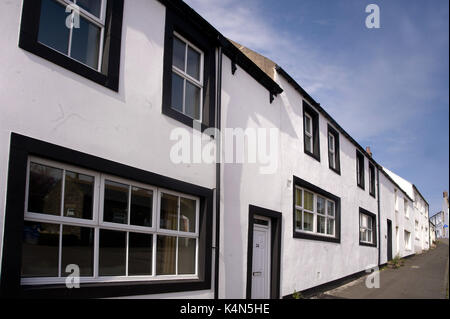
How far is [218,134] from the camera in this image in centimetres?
823

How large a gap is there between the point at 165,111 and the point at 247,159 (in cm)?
294

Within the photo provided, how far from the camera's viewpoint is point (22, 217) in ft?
14.7

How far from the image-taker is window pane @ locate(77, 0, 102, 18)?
5.74 m

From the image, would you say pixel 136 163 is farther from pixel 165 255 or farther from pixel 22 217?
pixel 22 217

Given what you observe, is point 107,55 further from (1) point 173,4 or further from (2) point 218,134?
(2) point 218,134

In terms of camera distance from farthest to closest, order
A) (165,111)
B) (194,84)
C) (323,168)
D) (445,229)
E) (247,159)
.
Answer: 1. (445,229)
2. (323,168)
3. (247,159)
4. (194,84)
5. (165,111)

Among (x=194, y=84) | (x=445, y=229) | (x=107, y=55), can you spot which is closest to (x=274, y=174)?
(x=194, y=84)

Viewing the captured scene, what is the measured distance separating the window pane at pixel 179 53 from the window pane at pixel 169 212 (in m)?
2.44

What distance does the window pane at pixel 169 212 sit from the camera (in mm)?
6805

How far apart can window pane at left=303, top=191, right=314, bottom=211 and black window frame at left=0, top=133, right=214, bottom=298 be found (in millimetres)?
6404

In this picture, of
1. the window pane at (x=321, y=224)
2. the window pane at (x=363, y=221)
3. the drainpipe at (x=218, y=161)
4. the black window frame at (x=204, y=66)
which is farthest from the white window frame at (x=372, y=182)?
the black window frame at (x=204, y=66)

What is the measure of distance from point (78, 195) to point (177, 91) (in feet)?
9.64

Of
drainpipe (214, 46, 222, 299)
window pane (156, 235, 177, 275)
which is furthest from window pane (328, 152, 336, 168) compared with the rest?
window pane (156, 235, 177, 275)

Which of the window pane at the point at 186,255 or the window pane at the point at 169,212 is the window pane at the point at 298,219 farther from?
the window pane at the point at 169,212
